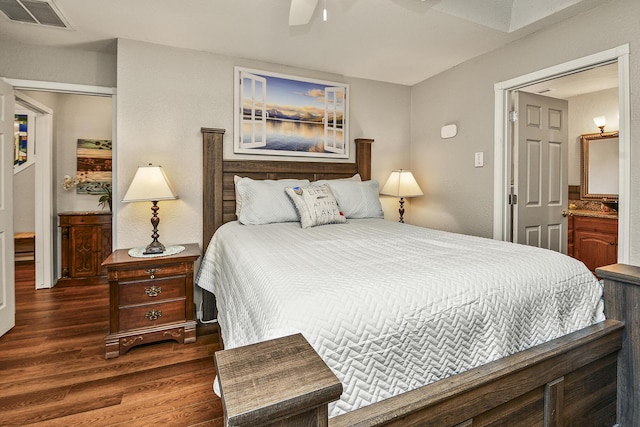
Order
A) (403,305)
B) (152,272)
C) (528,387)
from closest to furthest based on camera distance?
(403,305) → (528,387) → (152,272)

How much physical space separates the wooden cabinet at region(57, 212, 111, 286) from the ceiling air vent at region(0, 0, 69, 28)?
87.1 inches

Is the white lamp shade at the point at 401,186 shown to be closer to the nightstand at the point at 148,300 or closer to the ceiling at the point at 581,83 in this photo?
the ceiling at the point at 581,83

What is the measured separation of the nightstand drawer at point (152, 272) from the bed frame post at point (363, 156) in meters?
1.99

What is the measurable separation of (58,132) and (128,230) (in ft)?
8.55

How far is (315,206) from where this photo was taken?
8.19 ft

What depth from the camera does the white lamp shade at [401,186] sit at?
134 inches

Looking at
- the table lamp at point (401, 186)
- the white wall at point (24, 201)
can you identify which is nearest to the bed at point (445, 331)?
the table lamp at point (401, 186)

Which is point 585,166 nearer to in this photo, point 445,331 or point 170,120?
point 445,331

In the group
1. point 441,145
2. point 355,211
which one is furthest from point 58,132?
point 441,145

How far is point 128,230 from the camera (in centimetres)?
269

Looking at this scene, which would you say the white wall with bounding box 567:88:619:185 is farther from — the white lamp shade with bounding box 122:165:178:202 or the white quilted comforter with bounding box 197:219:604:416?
the white lamp shade with bounding box 122:165:178:202

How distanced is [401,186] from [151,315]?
2.53 m

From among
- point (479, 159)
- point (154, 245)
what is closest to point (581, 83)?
point (479, 159)

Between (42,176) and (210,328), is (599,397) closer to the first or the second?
(210,328)
